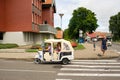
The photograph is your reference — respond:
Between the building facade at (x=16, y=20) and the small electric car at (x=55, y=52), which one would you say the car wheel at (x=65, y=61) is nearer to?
the small electric car at (x=55, y=52)

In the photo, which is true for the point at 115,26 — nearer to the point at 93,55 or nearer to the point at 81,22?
the point at 81,22

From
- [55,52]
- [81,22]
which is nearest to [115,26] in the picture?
[81,22]

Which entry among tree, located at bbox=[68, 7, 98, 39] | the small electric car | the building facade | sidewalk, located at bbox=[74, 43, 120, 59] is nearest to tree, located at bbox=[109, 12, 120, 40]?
tree, located at bbox=[68, 7, 98, 39]

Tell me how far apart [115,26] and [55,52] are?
107823 millimetres

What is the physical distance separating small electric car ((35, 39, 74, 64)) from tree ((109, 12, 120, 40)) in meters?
105

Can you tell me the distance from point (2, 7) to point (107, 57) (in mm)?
22779

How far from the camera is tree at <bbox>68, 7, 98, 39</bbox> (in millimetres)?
102812

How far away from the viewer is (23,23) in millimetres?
44781

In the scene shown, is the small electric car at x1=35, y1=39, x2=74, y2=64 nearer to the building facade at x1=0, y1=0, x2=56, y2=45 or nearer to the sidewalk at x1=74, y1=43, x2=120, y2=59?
the sidewalk at x1=74, y1=43, x2=120, y2=59

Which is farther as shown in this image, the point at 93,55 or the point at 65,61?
the point at 93,55

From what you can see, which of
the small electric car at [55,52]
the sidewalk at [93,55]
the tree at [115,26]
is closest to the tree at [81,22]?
the tree at [115,26]

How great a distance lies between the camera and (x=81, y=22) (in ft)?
340

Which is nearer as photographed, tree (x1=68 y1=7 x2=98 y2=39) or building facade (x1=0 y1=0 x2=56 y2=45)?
building facade (x1=0 y1=0 x2=56 y2=45)

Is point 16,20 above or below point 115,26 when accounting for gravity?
below
